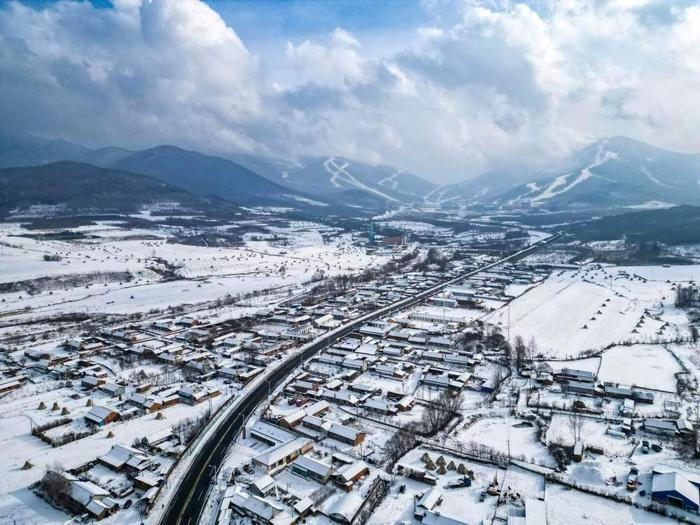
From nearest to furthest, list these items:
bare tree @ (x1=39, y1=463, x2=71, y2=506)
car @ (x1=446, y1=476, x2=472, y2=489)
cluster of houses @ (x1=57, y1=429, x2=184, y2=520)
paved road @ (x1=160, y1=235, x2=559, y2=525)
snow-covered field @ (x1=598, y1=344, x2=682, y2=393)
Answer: paved road @ (x1=160, y1=235, x2=559, y2=525) → cluster of houses @ (x1=57, y1=429, x2=184, y2=520) → bare tree @ (x1=39, y1=463, x2=71, y2=506) → car @ (x1=446, y1=476, x2=472, y2=489) → snow-covered field @ (x1=598, y1=344, x2=682, y2=393)

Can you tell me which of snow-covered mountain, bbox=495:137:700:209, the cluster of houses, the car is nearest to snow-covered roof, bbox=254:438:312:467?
the cluster of houses

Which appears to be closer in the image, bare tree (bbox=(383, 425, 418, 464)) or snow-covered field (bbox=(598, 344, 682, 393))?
bare tree (bbox=(383, 425, 418, 464))

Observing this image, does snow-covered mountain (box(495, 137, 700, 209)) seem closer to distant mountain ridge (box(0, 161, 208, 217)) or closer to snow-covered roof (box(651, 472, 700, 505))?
distant mountain ridge (box(0, 161, 208, 217))

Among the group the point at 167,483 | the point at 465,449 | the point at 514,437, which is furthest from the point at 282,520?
the point at 514,437

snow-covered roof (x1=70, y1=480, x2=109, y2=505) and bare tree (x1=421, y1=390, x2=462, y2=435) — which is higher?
bare tree (x1=421, y1=390, x2=462, y2=435)

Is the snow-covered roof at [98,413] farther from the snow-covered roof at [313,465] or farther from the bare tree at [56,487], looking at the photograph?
the snow-covered roof at [313,465]

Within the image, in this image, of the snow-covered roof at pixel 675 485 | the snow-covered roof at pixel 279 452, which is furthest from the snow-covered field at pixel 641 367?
the snow-covered roof at pixel 279 452

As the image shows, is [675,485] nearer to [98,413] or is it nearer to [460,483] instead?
[460,483]

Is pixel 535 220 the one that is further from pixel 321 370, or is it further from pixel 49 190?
pixel 49 190

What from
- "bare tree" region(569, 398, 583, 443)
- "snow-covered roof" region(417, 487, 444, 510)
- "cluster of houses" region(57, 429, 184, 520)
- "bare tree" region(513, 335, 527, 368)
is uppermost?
"bare tree" region(513, 335, 527, 368)
